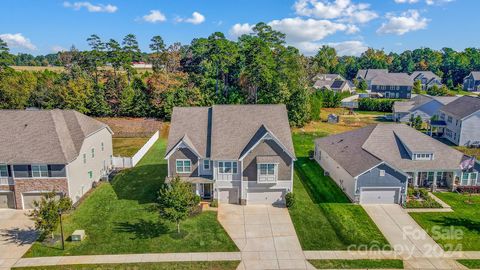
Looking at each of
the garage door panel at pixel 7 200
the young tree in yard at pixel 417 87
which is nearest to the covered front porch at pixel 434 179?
the garage door panel at pixel 7 200

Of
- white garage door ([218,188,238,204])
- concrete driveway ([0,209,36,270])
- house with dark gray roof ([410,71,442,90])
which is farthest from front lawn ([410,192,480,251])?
house with dark gray roof ([410,71,442,90])

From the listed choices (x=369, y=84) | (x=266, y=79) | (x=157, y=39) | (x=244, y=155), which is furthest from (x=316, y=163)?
(x=369, y=84)

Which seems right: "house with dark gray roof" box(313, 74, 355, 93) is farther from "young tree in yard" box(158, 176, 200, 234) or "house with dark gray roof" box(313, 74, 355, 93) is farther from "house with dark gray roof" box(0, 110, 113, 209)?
"young tree in yard" box(158, 176, 200, 234)

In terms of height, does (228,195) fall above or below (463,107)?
below

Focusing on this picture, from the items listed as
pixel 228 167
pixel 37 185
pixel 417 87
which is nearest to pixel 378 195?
pixel 228 167

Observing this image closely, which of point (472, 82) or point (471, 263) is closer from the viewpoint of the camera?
point (471, 263)

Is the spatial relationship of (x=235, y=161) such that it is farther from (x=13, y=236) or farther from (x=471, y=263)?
(x=471, y=263)

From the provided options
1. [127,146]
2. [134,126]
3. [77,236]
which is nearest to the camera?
[77,236]

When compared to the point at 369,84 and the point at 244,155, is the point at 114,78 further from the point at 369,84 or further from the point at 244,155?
the point at 369,84
